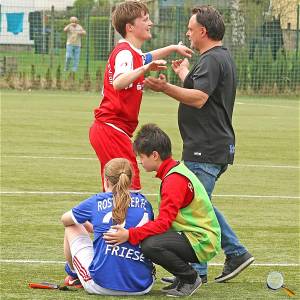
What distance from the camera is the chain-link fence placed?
3372cm

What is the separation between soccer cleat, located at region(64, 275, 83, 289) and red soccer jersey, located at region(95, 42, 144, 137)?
4.11ft

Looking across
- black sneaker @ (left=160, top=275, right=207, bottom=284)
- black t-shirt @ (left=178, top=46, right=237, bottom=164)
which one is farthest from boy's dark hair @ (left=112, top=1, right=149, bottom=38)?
black sneaker @ (left=160, top=275, right=207, bottom=284)

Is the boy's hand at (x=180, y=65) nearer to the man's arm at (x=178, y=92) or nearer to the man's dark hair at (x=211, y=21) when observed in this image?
the man's dark hair at (x=211, y=21)

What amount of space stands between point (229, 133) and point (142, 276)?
132 cm

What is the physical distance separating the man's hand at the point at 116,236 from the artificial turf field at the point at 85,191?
1.34ft

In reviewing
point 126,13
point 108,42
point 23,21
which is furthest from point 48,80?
point 126,13

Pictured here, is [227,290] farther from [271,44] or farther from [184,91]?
[271,44]

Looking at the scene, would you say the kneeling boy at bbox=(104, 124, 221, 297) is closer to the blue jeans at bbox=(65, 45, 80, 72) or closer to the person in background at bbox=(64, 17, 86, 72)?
the blue jeans at bbox=(65, 45, 80, 72)

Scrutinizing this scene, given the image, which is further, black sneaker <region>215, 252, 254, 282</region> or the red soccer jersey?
the red soccer jersey

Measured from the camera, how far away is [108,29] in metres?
34.6

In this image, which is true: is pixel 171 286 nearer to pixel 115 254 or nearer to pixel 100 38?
pixel 115 254

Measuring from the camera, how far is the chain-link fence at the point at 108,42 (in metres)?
33.7

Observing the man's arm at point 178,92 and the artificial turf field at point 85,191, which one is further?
the artificial turf field at point 85,191

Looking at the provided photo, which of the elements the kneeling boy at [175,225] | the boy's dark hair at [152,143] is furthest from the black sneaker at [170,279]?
the boy's dark hair at [152,143]
